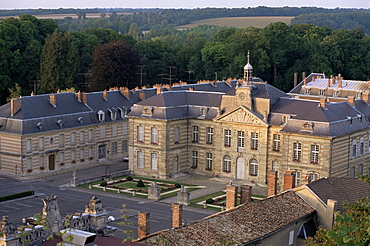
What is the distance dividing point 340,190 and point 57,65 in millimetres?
63731

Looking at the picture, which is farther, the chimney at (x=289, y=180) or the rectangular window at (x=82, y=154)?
the rectangular window at (x=82, y=154)

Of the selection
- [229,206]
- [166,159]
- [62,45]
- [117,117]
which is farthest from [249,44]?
[229,206]

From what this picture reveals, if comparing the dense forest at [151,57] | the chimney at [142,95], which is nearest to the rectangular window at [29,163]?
the chimney at [142,95]

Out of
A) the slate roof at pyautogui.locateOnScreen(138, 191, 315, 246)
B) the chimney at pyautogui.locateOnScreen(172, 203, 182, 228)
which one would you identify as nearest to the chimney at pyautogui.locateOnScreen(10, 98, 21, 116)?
the chimney at pyautogui.locateOnScreen(172, 203, 182, 228)

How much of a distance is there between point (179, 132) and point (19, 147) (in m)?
15.4

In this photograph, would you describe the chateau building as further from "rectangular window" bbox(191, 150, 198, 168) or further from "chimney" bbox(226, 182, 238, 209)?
"chimney" bbox(226, 182, 238, 209)

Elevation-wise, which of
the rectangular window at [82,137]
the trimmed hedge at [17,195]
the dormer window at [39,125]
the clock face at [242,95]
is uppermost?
the clock face at [242,95]

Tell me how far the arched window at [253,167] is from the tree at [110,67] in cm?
3689

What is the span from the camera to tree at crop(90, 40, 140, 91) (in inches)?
3752

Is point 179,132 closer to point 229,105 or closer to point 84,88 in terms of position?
point 229,105

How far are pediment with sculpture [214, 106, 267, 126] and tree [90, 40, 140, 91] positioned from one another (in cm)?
3405

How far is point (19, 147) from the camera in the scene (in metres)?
64.2

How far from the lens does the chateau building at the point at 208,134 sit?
193 feet

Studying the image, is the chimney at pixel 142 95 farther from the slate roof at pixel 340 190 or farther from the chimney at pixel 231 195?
Result: the chimney at pixel 231 195
